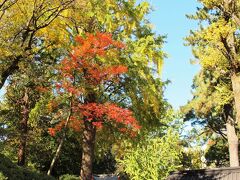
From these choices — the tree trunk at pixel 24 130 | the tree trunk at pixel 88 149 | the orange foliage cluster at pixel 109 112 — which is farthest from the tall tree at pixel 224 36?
the tree trunk at pixel 24 130

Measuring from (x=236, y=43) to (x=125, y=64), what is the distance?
6155mm

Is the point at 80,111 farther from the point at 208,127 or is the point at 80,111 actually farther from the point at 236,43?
the point at 208,127

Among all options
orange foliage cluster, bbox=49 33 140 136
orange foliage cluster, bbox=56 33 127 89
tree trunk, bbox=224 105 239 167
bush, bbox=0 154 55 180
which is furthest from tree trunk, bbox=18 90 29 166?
tree trunk, bbox=224 105 239 167

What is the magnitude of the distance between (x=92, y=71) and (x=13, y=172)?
6656 millimetres

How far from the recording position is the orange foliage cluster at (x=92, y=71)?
63.8 ft

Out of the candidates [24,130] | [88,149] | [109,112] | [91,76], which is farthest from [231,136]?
[24,130]

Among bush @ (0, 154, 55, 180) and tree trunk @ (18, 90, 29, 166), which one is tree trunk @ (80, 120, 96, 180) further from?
tree trunk @ (18, 90, 29, 166)

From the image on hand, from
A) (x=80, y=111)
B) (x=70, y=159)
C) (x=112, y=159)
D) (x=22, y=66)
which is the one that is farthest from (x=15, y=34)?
(x=112, y=159)

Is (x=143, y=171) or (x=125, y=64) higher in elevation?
(x=125, y=64)

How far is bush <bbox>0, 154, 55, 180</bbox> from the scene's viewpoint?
14.9 metres

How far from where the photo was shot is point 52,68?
19.2m

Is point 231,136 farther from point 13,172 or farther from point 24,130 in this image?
point 13,172

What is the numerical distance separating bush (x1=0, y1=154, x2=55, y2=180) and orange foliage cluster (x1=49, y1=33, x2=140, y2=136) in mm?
4536

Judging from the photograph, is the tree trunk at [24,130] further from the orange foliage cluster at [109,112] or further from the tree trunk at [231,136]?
the tree trunk at [231,136]
